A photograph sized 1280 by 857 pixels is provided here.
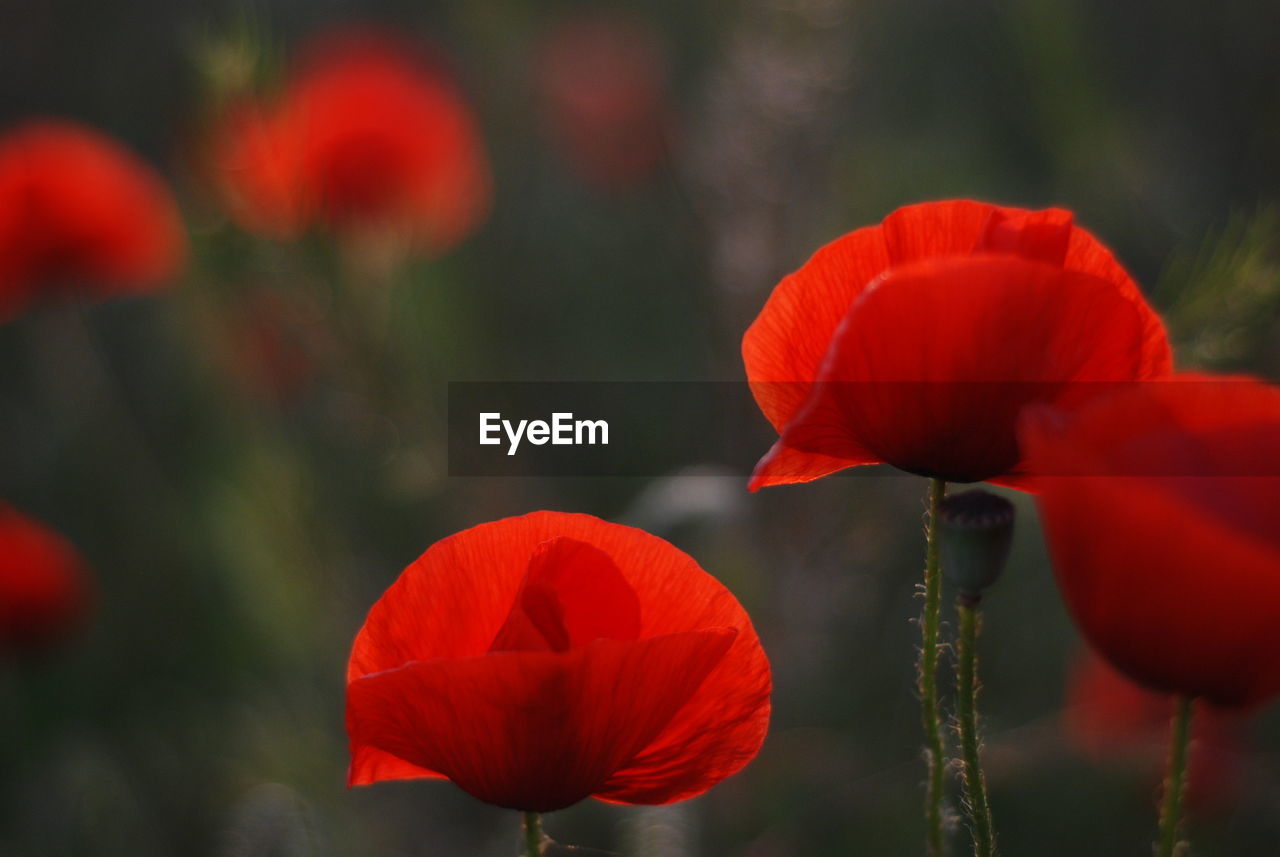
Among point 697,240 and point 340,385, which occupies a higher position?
point 697,240

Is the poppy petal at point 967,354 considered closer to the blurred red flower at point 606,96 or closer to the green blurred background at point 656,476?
the green blurred background at point 656,476

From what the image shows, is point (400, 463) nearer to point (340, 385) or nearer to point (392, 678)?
point (340, 385)

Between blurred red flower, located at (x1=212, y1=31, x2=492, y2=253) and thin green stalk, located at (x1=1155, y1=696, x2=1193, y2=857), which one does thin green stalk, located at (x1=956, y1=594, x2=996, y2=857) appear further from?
blurred red flower, located at (x1=212, y1=31, x2=492, y2=253)

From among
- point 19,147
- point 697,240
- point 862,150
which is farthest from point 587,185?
point 19,147

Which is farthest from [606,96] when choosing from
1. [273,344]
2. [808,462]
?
[808,462]

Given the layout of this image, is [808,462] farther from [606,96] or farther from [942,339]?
[606,96]
